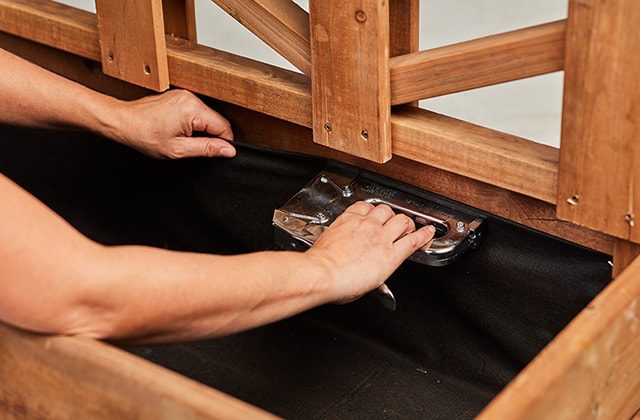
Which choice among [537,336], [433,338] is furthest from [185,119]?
[537,336]

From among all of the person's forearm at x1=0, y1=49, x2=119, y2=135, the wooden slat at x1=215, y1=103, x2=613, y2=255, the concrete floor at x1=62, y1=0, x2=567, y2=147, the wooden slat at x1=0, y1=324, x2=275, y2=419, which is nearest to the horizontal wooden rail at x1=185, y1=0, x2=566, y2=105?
the wooden slat at x1=215, y1=103, x2=613, y2=255

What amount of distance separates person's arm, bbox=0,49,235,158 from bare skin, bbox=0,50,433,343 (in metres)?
0.31

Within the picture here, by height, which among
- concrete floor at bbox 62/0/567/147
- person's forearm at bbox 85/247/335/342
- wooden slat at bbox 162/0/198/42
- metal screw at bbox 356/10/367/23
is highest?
metal screw at bbox 356/10/367/23

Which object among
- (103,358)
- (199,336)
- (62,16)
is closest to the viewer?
(103,358)

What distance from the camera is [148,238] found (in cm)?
171

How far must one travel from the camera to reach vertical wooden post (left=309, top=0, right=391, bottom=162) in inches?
48.3

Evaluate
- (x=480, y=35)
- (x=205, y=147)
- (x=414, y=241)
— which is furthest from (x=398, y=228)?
(x=480, y=35)

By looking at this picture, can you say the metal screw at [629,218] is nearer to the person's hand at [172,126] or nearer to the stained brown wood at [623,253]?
the stained brown wood at [623,253]

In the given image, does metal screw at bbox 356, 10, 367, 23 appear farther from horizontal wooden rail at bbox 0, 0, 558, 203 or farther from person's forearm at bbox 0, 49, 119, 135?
person's forearm at bbox 0, 49, 119, 135

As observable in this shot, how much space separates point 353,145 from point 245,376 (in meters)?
0.41

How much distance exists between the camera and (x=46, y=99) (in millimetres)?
1482

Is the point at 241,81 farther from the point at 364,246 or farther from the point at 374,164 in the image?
the point at 364,246

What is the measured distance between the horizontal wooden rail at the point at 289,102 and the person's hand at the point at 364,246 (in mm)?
87

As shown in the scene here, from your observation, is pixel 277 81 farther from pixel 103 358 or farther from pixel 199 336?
pixel 103 358
